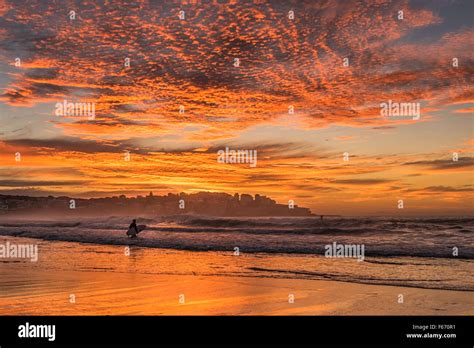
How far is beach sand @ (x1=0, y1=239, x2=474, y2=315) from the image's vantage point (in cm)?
1076

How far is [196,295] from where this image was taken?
12.5 metres

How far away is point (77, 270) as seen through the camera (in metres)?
17.5

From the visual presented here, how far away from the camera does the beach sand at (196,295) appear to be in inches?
424
